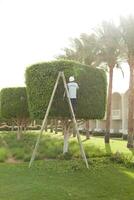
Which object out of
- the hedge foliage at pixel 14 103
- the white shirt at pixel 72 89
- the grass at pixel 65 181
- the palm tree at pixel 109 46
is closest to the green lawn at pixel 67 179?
the grass at pixel 65 181

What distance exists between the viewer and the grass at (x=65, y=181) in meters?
12.6

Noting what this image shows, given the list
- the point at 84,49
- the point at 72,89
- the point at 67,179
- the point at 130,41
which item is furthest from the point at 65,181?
the point at 84,49

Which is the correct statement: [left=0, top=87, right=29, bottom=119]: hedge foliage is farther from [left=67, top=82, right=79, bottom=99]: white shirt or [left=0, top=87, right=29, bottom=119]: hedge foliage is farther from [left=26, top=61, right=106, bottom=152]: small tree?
[left=67, top=82, right=79, bottom=99]: white shirt

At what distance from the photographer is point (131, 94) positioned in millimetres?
34906

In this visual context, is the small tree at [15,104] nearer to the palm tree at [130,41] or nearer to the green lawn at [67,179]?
the palm tree at [130,41]

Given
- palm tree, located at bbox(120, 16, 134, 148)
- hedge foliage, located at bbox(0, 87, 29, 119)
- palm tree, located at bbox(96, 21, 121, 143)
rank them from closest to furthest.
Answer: hedge foliage, located at bbox(0, 87, 29, 119), palm tree, located at bbox(120, 16, 134, 148), palm tree, located at bbox(96, 21, 121, 143)

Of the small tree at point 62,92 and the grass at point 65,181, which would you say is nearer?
the grass at point 65,181

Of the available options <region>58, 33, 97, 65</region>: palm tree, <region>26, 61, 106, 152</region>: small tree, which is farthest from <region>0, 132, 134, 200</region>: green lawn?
<region>58, 33, 97, 65</region>: palm tree

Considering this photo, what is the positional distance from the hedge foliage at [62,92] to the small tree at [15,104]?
8836 mm

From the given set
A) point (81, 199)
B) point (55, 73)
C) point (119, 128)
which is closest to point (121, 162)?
point (55, 73)

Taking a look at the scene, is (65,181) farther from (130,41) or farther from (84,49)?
(84,49)

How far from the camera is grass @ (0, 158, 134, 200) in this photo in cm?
1256

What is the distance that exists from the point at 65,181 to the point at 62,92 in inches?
311

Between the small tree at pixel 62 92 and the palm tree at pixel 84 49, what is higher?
the palm tree at pixel 84 49
